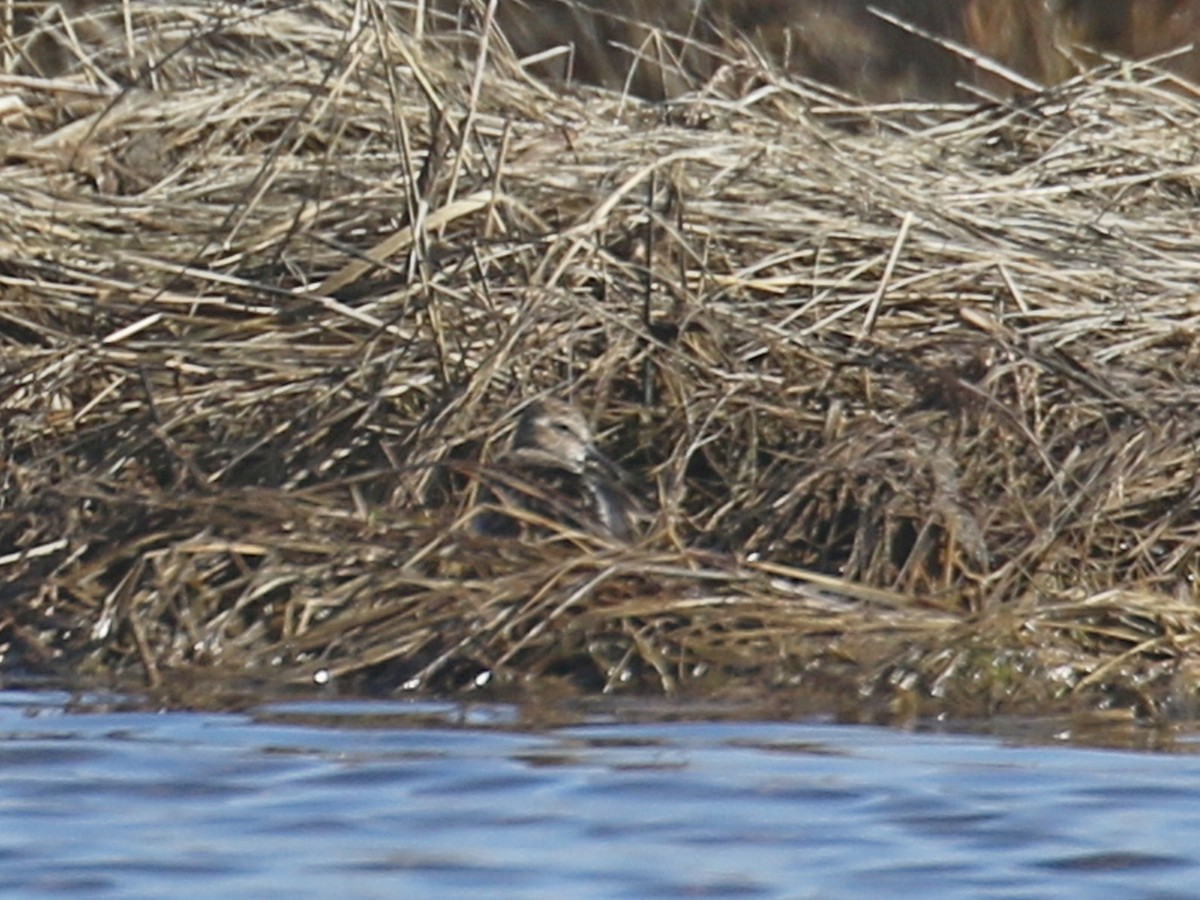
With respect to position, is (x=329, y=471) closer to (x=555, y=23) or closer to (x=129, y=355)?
(x=129, y=355)

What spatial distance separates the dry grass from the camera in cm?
602

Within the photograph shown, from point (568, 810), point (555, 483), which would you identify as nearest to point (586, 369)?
point (555, 483)

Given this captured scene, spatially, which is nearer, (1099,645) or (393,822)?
(393,822)

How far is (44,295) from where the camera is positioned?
284 inches

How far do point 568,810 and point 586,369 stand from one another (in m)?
2.09

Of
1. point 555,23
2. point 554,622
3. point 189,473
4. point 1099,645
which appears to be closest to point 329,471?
point 189,473

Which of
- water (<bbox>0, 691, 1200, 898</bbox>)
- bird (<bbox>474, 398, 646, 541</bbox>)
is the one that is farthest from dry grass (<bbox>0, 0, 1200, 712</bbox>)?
water (<bbox>0, 691, 1200, 898</bbox>)

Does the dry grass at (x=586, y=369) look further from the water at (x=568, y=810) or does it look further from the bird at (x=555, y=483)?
the water at (x=568, y=810)

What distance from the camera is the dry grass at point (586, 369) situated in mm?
6023

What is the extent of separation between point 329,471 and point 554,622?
843 millimetres

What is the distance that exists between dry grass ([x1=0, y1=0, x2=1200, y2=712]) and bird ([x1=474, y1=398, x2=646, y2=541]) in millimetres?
70

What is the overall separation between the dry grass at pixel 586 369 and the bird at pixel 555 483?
0.23 ft

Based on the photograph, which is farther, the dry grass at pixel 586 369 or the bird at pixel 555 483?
the bird at pixel 555 483

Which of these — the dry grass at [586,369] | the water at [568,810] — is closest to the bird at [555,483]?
the dry grass at [586,369]
